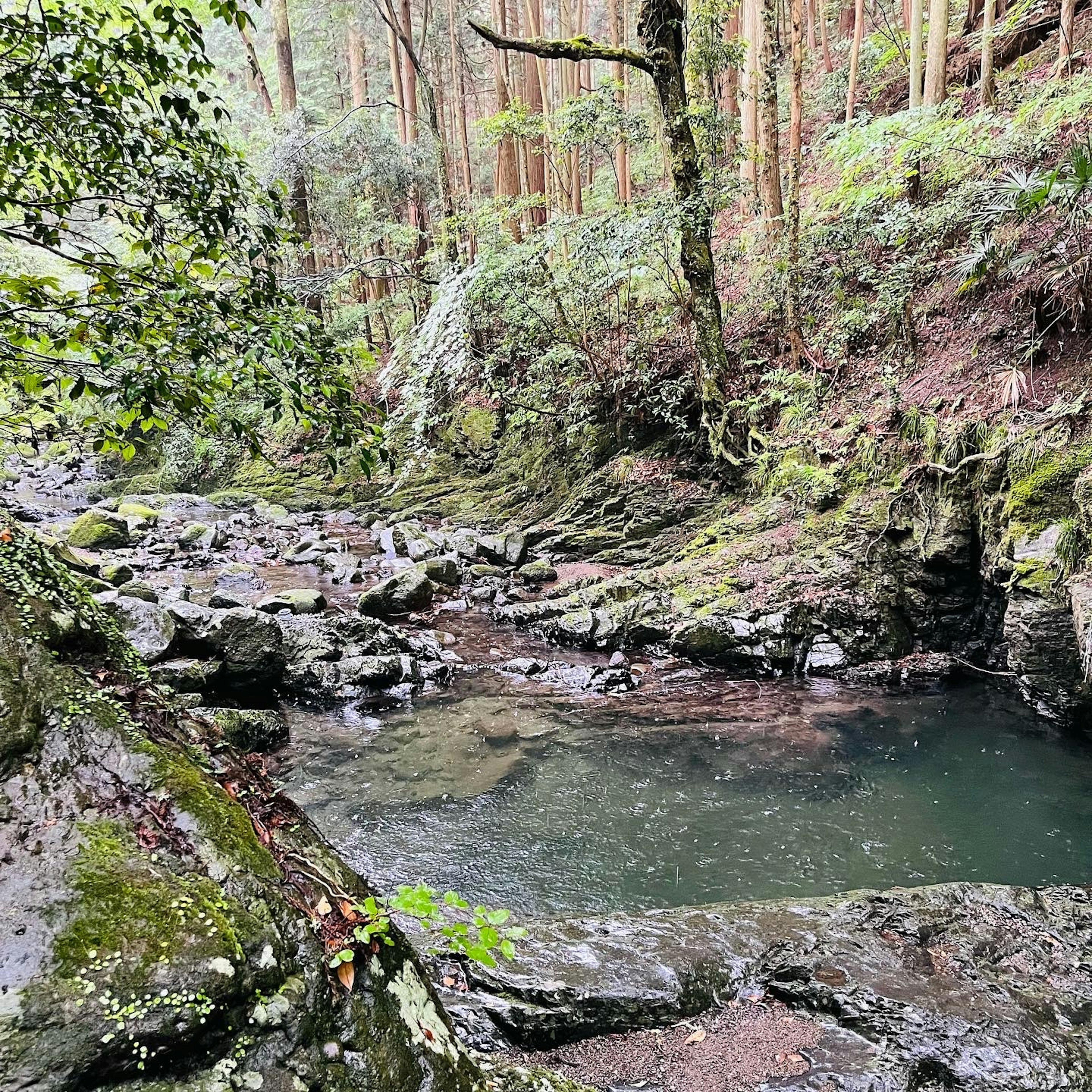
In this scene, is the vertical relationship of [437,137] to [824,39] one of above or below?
below

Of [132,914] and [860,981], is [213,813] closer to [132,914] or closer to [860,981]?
[132,914]

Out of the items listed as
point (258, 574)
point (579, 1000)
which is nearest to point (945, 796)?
point (579, 1000)

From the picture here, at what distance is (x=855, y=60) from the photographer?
1286 cm

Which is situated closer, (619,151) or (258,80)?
(619,151)

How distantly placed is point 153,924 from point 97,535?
14.1 meters

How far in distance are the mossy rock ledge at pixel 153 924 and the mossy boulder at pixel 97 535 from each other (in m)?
12.8

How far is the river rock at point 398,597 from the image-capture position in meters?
10.5

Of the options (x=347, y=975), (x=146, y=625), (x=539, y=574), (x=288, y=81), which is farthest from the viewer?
(x=288, y=81)

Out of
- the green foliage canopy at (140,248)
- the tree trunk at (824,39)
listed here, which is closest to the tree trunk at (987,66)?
the tree trunk at (824,39)

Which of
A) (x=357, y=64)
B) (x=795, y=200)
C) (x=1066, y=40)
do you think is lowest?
(x=795, y=200)

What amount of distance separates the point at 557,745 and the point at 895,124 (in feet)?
27.4

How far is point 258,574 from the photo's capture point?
12.6m

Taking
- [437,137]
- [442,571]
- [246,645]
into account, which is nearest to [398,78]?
[437,137]

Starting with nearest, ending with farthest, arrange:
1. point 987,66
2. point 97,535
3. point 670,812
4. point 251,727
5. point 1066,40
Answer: point 670,812
point 251,727
point 1066,40
point 987,66
point 97,535
